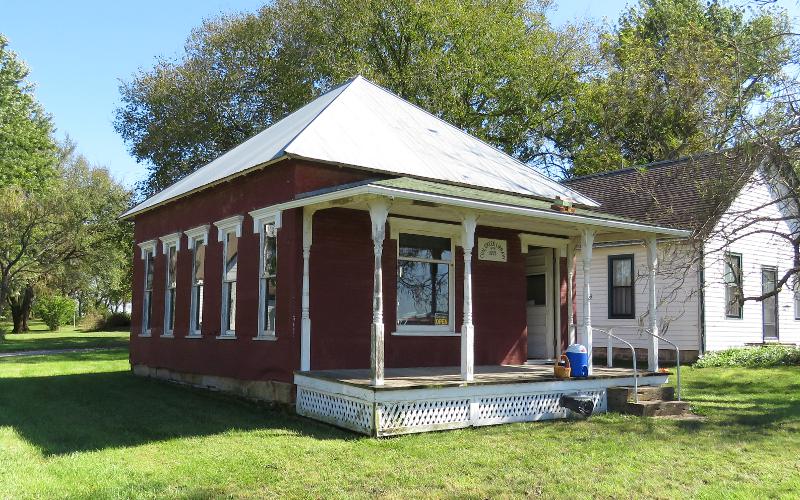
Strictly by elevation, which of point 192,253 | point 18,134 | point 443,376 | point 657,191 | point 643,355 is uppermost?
point 18,134

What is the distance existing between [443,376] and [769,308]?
49.6 feet

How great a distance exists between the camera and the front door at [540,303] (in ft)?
52.6

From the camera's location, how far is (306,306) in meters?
11.6

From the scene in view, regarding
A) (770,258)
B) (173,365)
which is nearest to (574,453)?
(173,365)

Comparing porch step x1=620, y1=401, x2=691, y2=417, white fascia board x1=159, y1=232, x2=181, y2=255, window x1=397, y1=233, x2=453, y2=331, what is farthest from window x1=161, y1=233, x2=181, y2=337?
porch step x1=620, y1=401, x2=691, y2=417

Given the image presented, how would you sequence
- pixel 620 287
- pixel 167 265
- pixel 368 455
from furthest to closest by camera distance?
pixel 620 287, pixel 167 265, pixel 368 455

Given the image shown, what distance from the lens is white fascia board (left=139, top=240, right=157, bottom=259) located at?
17812mm

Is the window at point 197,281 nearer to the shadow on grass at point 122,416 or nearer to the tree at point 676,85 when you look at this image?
the shadow on grass at point 122,416

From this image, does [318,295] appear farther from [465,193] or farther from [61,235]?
[61,235]

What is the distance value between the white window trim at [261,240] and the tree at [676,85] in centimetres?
797

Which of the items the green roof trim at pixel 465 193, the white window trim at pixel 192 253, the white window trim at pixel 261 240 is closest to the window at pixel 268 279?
the white window trim at pixel 261 240

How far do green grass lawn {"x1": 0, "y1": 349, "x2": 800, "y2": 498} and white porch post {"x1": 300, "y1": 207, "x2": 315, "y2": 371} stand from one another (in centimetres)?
97

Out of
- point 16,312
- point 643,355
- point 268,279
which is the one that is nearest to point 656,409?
point 268,279

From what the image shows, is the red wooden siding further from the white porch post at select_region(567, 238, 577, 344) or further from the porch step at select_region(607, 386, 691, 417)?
the porch step at select_region(607, 386, 691, 417)
